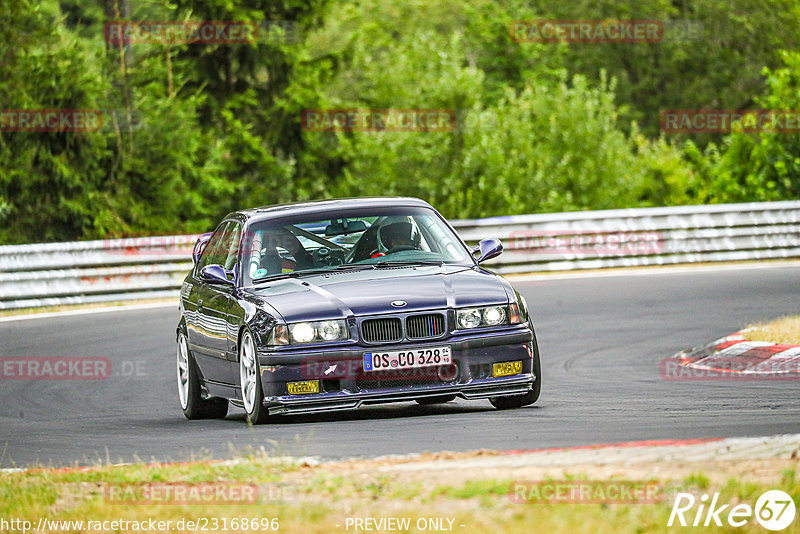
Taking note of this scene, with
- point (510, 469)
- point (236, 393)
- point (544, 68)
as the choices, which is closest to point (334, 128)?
point (544, 68)

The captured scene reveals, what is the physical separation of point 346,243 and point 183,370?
193 centimetres

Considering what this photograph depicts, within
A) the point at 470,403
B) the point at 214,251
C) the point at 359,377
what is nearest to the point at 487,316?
the point at 359,377

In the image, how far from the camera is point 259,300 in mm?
9648

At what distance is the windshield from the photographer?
A: 33.7ft

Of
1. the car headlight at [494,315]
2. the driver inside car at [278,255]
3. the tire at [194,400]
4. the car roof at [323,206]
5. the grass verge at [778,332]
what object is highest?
the car roof at [323,206]

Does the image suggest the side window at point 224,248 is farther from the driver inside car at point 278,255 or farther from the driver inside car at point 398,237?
the driver inside car at point 398,237

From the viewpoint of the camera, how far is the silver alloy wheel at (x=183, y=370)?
1123 centimetres

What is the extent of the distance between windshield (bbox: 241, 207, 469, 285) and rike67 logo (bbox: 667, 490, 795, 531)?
487cm

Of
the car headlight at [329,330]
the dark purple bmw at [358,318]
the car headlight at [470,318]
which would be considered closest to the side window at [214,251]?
the dark purple bmw at [358,318]

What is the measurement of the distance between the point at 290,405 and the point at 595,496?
12.0 ft

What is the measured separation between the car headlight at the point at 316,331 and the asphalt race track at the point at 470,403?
0.58m

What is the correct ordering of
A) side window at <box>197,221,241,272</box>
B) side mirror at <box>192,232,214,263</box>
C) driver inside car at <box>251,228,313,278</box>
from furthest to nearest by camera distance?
side mirror at <box>192,232,214,263</box>
side window at <box>197,221,241,272</box>
driver inside car at <box>251,228,313,278</box>

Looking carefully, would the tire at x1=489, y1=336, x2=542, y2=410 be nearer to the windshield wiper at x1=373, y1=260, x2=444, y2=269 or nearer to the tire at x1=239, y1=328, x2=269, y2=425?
the windshield wiper at x1=373, y1=260, x2=444, y2=269

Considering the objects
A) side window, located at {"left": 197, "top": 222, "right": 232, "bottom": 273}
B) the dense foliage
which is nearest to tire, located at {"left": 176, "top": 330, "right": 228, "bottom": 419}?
side window, located at {"left": 197, "top": 222, "right": 232, "bottom": 273}
